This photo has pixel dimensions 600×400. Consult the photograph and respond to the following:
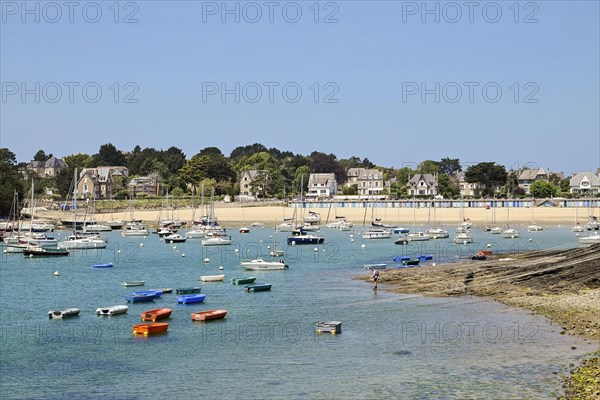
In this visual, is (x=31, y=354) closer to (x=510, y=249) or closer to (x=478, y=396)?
(x=478, y=396)

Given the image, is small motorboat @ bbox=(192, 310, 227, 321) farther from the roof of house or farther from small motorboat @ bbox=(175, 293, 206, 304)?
the roof of house

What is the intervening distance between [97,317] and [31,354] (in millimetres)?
9217

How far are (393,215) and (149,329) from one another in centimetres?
12086

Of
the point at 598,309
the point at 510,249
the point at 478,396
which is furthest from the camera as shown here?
the point at 510,249

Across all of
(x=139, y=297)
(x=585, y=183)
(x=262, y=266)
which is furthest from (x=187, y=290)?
(x=585, y=183)

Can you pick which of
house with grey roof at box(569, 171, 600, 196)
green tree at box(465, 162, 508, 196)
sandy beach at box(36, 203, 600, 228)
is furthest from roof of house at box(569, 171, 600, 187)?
sandy beach at box(36, 203, 600, 228)

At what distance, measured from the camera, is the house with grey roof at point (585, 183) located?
193000mm

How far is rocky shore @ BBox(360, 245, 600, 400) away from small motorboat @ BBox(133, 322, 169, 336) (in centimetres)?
1846

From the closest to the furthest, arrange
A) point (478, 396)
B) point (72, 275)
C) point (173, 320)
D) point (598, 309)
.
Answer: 1. point (478, 396)
2. point (598, 309)
3. point (173, 320)
4. point (72, 275)

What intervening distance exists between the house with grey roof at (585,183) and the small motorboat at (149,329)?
168791mm

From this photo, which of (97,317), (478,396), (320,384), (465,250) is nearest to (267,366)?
(320,384)

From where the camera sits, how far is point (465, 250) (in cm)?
8706

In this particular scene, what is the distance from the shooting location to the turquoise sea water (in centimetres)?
2958

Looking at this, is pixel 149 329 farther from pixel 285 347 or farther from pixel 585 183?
pixel 585 183
